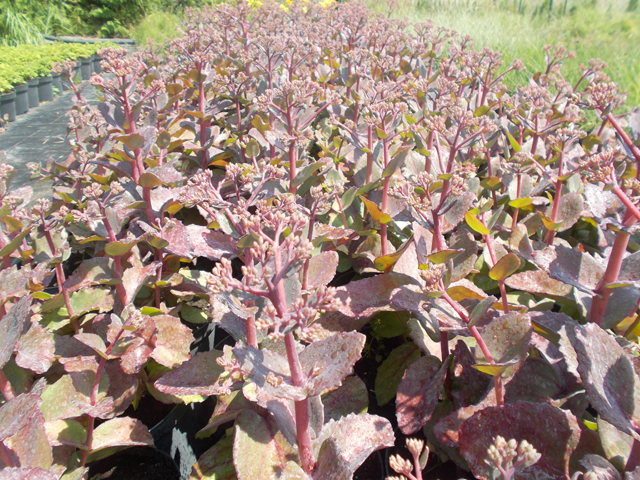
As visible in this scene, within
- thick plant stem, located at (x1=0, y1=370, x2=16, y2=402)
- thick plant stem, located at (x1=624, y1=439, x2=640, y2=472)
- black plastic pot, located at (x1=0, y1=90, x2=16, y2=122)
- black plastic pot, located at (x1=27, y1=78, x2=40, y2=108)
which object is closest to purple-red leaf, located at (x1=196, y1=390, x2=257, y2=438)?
thick plant stem, located at (x1=0, y1=370, x2=16, y2=402)

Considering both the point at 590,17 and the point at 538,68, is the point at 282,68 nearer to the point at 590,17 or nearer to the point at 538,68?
the point at 538,68

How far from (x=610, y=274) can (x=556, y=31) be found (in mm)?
9707

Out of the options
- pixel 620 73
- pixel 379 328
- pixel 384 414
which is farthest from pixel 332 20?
pixel 384 414

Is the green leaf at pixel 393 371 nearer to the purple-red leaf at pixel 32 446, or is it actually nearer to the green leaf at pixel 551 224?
the green leaf at pixel 551 224

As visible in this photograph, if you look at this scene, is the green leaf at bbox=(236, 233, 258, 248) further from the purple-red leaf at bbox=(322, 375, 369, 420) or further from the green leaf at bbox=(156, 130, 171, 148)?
the green leaf at bbox=(156, 130, 171, 148)

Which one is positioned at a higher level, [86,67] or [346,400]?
[346,400]

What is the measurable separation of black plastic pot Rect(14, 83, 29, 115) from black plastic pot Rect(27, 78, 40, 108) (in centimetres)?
39

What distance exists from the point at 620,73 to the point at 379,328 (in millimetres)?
5931

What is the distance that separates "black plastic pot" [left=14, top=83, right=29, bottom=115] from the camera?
8336 millimetres

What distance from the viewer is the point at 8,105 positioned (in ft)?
25.9

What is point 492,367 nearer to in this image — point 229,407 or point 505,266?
point 505,266

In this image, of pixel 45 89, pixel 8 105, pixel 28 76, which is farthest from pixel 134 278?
pixel 45 89

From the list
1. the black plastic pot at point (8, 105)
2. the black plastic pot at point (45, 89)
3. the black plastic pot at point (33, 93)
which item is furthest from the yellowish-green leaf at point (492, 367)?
the black plastic pot at point (45, 89)

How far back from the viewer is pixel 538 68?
5906 mm
